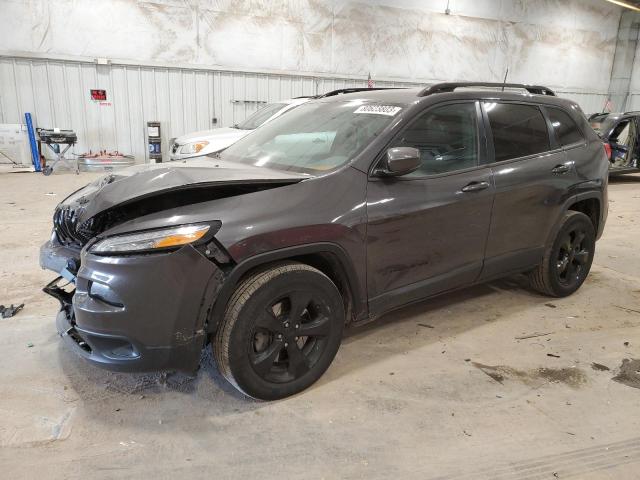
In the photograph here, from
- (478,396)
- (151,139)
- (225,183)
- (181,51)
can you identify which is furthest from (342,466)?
(181,51)

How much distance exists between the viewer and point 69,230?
2547 millimetres

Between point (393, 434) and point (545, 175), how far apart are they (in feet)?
7.26

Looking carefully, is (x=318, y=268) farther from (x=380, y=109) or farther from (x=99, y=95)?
(x=99, y=95)

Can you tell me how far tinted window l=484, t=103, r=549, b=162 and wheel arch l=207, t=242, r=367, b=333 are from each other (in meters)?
1.41

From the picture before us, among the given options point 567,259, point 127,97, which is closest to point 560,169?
point 567,259

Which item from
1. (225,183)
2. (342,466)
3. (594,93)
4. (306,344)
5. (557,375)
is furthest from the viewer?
(594,93)

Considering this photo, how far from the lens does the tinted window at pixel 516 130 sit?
329 cm

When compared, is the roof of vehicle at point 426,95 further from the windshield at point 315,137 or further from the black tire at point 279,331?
the black tire at point 279,331

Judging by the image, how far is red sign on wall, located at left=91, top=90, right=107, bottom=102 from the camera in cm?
1169

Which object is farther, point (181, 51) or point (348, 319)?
point (181, 51)

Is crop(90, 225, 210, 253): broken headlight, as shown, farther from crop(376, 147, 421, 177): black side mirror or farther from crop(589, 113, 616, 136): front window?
crop(589, 113, 616, 136): front window

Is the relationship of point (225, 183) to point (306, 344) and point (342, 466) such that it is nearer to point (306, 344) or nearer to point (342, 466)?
point (306, 344)

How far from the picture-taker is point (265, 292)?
91.7 inches

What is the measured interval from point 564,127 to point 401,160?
6.40ft
